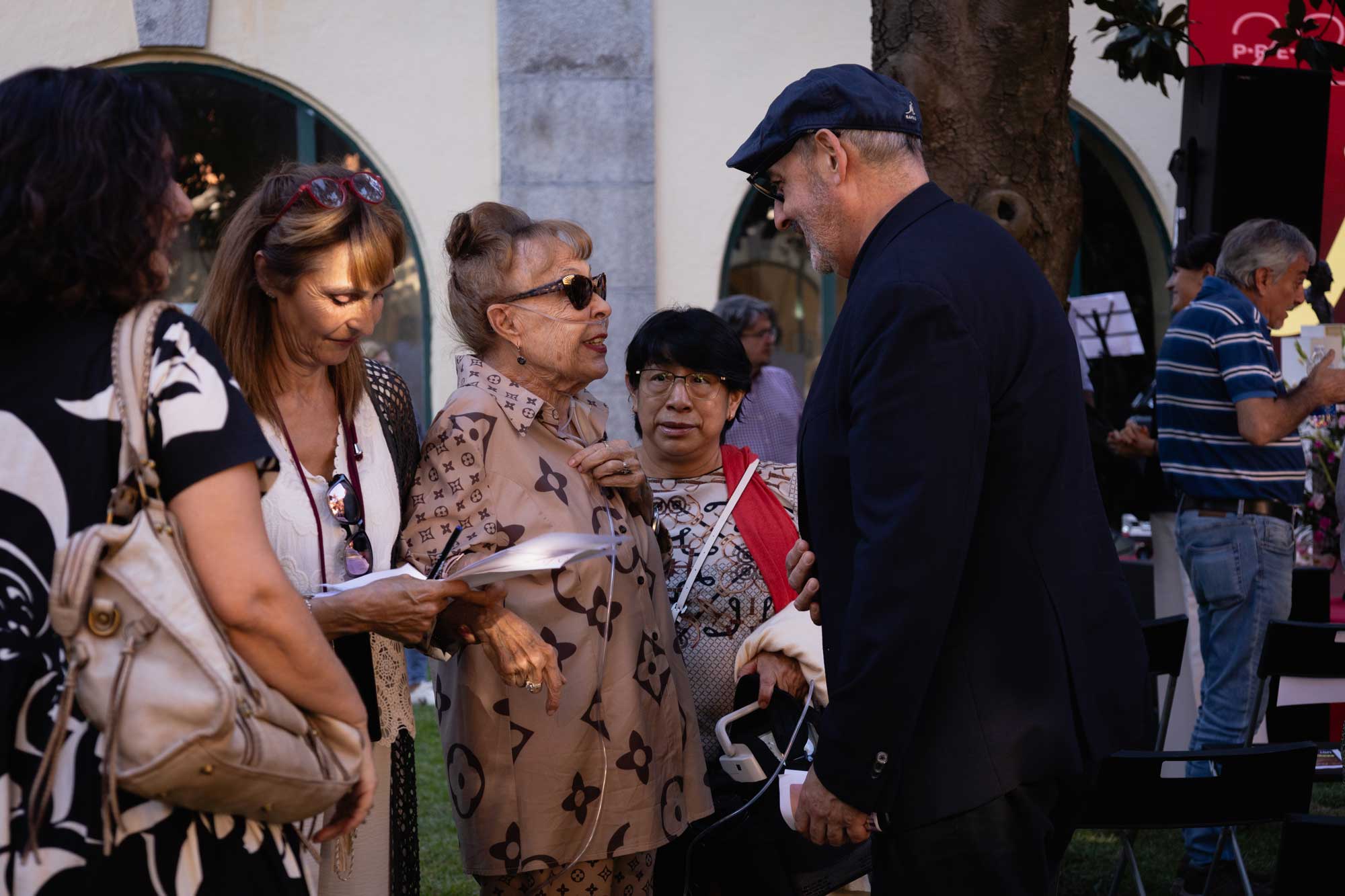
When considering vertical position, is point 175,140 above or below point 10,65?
below

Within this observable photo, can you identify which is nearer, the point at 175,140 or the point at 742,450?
the point at 175,140

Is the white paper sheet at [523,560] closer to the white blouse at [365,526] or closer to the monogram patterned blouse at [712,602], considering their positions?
the white blouse at [365,526]

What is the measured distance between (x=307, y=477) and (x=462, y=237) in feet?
2.68

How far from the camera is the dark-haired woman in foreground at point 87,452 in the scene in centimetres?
171

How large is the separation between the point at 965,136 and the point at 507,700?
2257 mm

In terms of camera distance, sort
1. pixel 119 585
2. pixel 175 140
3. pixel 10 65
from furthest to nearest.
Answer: pixel 10 65, pixel 175 140, pixel 119 585

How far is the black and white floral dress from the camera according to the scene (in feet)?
5.58

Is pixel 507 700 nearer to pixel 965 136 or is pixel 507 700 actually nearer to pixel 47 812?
pixel 47 812

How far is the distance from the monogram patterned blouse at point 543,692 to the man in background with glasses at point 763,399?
297 centimetres

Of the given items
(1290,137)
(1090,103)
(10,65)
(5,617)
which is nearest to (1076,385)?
(5,617)

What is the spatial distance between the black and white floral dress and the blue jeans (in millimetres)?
4461

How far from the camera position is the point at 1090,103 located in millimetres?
9094

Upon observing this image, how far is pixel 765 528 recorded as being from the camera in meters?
3.71

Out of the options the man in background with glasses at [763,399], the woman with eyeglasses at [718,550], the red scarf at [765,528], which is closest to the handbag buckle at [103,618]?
the woman with eyeglasses at [718,550]
